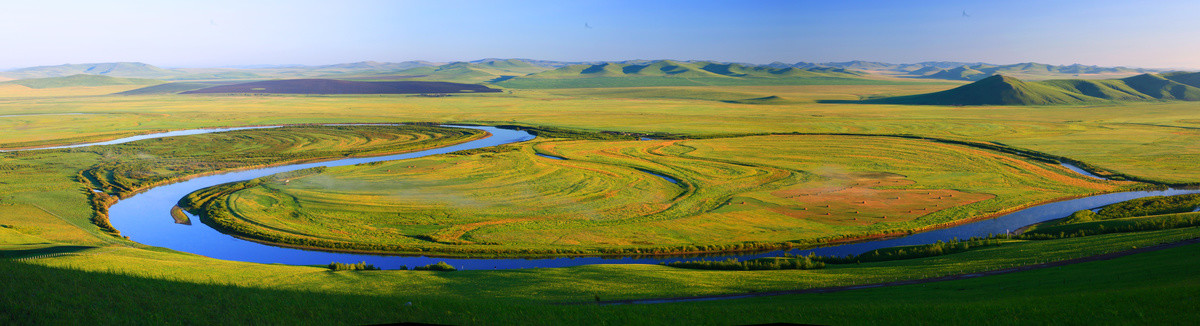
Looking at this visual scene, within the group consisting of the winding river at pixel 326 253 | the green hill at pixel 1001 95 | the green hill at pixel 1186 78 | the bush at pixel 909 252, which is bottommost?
the winding river at pixel 326 253

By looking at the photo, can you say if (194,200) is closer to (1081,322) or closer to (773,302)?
(773,302)

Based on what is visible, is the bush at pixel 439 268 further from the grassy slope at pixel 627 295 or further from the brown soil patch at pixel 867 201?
the brown soil patch at pixel 867 201

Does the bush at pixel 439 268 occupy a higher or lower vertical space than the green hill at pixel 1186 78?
lower

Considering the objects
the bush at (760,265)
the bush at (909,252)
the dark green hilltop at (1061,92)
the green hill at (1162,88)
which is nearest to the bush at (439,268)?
the bush at (760,265)

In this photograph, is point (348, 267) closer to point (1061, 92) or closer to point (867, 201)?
point (867, 201)

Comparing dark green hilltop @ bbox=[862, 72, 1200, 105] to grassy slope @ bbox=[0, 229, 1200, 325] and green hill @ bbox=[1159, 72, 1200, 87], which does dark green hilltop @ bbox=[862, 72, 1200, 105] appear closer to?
green hill @ bbox=[1159, 72, 1200, 87]

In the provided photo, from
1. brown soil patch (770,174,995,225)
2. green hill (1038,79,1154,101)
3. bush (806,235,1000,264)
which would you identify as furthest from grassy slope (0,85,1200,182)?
bush (806,235,1000,264)

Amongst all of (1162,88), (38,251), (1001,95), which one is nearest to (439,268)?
(38,251)
